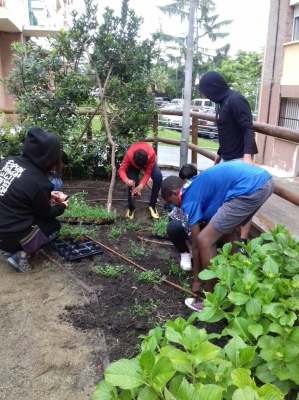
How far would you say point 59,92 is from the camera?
17.8 feet

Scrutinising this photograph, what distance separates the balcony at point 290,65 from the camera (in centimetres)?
1078

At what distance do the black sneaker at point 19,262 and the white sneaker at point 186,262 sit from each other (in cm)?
132

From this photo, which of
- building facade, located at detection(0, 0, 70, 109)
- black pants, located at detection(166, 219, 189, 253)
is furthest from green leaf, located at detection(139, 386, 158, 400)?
building facade, located at detection(0, 0, 70, 109)

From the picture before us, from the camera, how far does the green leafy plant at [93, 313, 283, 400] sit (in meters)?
1.13

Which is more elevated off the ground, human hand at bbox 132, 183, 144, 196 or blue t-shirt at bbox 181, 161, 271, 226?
blue t-shirt at bbox 181, 161, 271, 226

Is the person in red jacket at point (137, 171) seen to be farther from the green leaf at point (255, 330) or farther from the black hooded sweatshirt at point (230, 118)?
the green leaf at point (255, 330)

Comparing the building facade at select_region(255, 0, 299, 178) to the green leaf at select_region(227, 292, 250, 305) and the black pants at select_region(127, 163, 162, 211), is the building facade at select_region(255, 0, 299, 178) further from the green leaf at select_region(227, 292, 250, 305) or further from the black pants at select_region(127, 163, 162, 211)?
the green leaf at select_region(227, 292, 250, 305)

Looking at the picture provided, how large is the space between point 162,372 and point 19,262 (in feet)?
7.99

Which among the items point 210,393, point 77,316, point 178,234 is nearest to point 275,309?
point 210,393

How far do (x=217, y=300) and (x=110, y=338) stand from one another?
1.02 meters

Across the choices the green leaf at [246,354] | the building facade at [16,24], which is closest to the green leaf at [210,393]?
the green leaf at [246,354]

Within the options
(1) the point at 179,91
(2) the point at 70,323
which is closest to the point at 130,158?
(2) the point at 70,323

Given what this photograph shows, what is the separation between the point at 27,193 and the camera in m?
3.14

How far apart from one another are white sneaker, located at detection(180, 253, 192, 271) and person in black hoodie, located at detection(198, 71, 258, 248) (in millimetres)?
564
